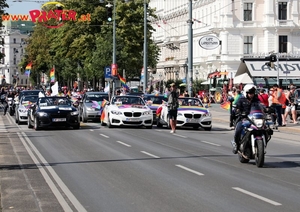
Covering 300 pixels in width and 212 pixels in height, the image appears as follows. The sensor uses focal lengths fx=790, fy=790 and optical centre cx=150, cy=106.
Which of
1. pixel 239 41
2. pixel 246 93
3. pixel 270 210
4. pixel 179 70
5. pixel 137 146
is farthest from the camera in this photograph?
pixel 179 70

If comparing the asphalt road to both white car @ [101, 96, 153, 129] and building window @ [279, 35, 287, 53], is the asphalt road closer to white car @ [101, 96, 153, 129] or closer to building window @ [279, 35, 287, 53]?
white car @ [101, 96, 153, 129]

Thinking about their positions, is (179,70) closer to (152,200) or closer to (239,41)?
(239,41)

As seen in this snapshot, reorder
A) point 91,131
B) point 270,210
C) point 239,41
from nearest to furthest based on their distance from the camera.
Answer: point 270,210
point 91,131
point 239,41

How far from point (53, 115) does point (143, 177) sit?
55.5 ft

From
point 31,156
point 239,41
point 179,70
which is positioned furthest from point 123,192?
point 179,70

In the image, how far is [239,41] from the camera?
95.0 metres

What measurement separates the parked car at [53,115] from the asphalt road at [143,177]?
608 centimetres

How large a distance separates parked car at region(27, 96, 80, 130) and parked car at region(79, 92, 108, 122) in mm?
5629

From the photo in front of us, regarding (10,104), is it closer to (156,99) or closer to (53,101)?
(156,99)

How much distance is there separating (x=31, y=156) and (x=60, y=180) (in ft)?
17.0

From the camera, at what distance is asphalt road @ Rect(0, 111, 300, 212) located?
1143 centimetres

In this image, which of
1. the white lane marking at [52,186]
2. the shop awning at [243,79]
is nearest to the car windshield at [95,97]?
the white lane marking at [52,186]

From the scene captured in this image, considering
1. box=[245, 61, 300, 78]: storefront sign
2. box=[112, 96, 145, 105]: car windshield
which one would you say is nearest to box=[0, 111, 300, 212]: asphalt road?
box=[112, 96, 145, 105]: car windshield

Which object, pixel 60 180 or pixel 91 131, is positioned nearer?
pixel 60 180
